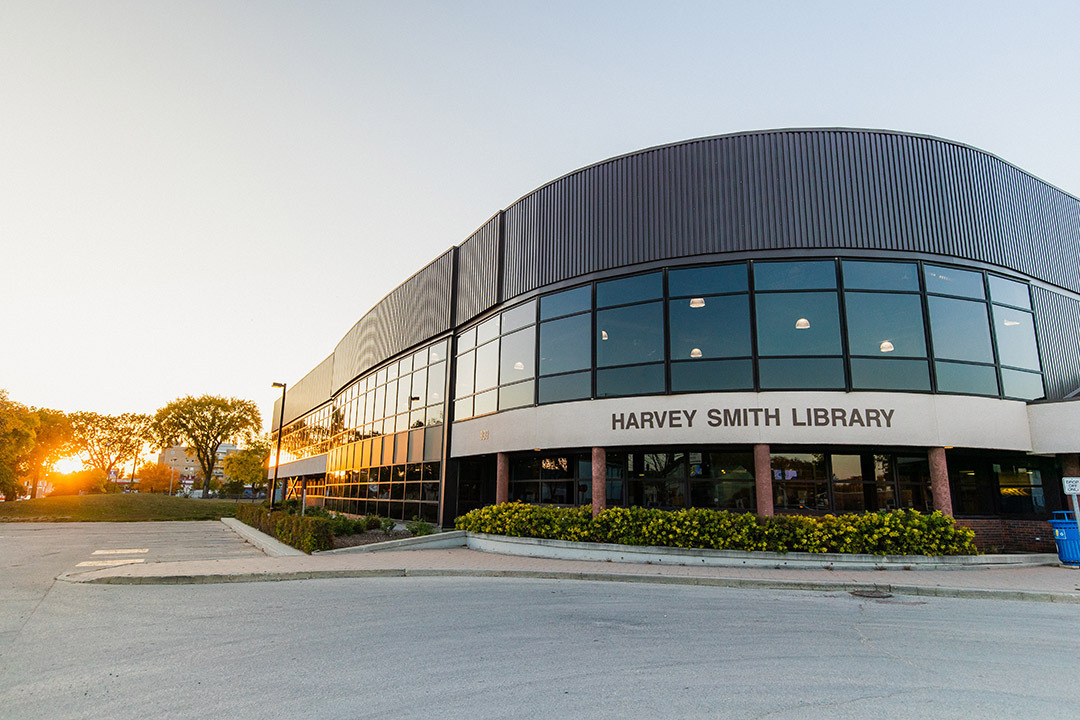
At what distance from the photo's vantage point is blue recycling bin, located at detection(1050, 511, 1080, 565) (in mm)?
14156

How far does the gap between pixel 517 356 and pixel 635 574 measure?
984 centimetres

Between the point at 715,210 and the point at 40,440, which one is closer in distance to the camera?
the point at 715,210

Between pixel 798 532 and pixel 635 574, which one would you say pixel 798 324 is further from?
pixel 635 574

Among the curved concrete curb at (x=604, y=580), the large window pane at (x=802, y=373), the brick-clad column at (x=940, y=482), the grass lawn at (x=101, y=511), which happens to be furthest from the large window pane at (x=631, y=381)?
the grass lawn at (x=101, y=511)

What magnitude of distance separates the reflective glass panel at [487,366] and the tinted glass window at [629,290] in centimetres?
489

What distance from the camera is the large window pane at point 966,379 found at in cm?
1602

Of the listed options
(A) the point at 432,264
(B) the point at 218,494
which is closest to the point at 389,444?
(A) the point at 432,264

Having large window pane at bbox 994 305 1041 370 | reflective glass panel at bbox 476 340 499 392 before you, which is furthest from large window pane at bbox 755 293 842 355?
reflective glass panel at bbox 476 340 499 392

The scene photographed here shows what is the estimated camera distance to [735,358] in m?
16.6

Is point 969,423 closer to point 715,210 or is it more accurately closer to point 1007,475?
point 1007,475

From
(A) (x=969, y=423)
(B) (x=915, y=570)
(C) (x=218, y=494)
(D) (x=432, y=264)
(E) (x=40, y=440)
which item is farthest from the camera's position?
(C) (x=218, y=494)

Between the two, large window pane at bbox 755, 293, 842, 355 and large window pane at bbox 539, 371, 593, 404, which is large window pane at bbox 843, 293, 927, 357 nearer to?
large window pane at bbox 755, 293, 842, 355

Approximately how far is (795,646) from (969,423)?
37.8 ft

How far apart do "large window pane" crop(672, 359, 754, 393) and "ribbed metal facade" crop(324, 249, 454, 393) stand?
11.5 meters
